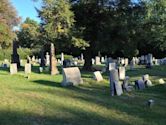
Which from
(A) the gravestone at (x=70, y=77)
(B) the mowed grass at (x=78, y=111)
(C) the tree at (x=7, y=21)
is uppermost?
(C) the tree at (x=7, y=21)

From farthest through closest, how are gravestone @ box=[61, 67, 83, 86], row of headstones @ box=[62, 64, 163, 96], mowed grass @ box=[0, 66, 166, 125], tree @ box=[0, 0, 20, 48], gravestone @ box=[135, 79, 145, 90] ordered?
tree @ box=[0, 0, 20, 48] < gravestone @ box=[61, 67, 83, 86] < gravestone @ box=[135, 79, 145, 90] < row of headstones @ box=[62, 64, 163, 96] < mowed grass @ box=[0, 66, 166, 125]

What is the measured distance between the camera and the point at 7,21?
172 feet

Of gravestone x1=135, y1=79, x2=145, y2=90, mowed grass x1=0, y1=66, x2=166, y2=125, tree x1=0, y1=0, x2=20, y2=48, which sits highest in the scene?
tree x1=0, y1=0, x2=20, y2=48

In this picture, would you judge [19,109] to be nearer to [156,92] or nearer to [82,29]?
[156,92]

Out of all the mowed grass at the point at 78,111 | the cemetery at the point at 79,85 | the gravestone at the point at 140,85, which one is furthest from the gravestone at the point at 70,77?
the mowed grass at the point at 78,111

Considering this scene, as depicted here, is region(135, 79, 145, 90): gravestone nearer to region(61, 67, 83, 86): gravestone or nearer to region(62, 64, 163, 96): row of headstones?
region(62, 64, 163, 96): row of headstones

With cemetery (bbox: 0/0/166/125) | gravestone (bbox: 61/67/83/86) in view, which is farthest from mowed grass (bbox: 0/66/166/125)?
gravestone (bbox: 61/67/83/86)

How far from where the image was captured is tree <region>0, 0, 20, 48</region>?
4881 cm

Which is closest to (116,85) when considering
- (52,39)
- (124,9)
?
(52,39)

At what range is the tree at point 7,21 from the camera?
48812mm

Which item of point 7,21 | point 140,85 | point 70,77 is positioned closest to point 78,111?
point 140,85

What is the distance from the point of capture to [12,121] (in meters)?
10.4

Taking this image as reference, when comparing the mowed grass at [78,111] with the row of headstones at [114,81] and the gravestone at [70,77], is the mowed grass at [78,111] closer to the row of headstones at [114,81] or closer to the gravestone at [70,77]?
the row of headstones at [114,81]

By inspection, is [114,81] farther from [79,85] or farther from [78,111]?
[78,111]
